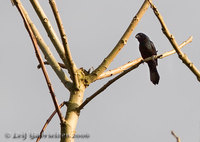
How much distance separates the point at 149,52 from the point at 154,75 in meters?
0.74

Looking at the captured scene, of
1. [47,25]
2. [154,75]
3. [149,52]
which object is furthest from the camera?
[149,52]

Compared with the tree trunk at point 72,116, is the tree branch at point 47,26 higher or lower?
higher

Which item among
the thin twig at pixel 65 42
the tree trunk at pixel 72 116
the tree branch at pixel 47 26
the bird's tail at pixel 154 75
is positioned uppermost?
the bird's tail at pixel 154 75

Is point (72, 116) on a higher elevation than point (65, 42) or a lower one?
lower

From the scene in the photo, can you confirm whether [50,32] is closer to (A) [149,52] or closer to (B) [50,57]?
(B) [50,57]

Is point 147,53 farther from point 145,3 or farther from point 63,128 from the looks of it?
point 63,128

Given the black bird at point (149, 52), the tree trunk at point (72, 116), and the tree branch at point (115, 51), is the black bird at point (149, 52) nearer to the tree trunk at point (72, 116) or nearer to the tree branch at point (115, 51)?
the tree branch at point (115, 51)

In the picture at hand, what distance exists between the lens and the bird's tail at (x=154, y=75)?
288 inches

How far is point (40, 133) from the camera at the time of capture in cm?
261

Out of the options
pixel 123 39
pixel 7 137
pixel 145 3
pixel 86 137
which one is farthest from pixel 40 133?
pixel 145 3

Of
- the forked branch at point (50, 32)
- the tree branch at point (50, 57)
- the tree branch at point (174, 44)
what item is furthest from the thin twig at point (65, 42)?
the tree branch at point (174, 44)

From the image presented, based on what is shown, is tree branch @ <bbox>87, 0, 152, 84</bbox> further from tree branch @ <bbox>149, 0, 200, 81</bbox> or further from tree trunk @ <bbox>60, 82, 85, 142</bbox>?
tree branch @ <bbox>149, 0, 200, 81</bbox>

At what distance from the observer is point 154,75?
7566mm

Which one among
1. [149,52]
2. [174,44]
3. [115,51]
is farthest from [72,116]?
[149,52]
